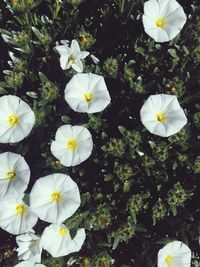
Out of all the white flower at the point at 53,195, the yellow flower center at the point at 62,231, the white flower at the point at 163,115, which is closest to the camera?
the white flower at the point at 53,195

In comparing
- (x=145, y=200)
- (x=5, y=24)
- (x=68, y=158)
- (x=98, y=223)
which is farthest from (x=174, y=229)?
(x=5, y=24)

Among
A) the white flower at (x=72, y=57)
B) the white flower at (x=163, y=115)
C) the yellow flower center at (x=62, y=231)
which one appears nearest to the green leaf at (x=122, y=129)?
the white flower at (x=163, y=115)

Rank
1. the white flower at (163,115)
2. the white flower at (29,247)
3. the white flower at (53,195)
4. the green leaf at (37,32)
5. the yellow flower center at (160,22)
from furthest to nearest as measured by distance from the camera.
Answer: the green leaf at (37,32) < the yellow flower center at (160,22) < the white flower at (29,247) < the white flower at (163,115) < the white flower at (53,195)

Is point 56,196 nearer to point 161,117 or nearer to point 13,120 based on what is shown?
point 13,120

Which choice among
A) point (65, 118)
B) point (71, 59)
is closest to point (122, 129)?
point (65, 118)

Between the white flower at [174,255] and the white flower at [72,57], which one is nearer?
the white flower at [174,255]

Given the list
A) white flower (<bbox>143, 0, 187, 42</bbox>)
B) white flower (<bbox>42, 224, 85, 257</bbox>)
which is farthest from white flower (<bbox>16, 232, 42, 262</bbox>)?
white flower (<bbox>143, 0, 187, 42</bbox>)

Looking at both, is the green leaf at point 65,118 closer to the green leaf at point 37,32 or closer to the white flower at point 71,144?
the white flower at point 71,144
